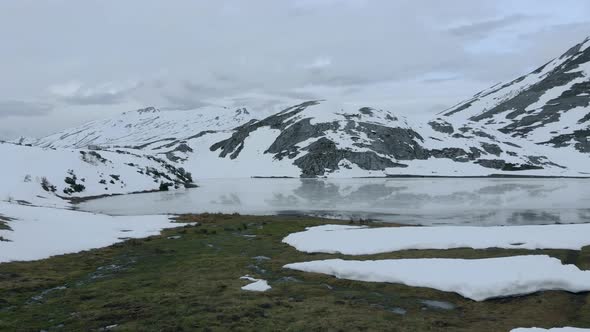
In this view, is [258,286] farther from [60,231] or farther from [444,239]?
[60,231]

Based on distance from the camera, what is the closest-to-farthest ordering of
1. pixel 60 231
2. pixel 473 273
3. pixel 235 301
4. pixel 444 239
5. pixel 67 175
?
pixel 235 301
pixel 473 273
pixel 444 239
pixel 60 231
pixel 67 175

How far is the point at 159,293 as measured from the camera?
1908 cm

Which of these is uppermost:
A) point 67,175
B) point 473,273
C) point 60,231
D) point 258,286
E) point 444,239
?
point 67,175

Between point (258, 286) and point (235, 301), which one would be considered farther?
point (258, 286)

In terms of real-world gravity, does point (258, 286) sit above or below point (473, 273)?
below

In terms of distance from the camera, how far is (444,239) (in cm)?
2830

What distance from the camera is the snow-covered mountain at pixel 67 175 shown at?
84.4 meters

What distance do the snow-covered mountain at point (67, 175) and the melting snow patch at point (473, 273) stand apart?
68.6m

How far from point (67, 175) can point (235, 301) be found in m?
93.3

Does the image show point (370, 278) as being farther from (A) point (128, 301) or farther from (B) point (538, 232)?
(B) point (538, 232)

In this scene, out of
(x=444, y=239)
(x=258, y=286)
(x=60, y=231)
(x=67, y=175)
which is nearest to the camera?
(x=258, y=286)

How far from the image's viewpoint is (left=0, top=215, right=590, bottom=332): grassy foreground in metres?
14.9

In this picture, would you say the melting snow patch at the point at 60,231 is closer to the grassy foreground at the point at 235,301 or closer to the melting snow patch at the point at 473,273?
the grassy foreground at the point at 235,301

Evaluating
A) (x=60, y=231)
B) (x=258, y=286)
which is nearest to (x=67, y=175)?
(x=60, y=231)
